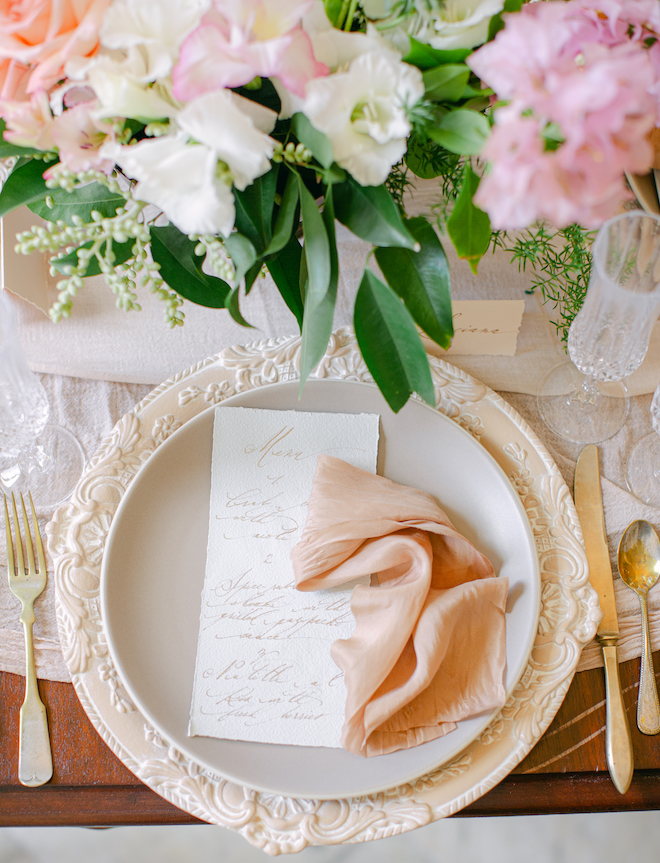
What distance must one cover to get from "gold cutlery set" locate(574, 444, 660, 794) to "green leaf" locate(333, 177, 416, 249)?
1.08 ft

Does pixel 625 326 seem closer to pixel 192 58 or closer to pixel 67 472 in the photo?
pixel 192 58

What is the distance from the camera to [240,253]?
1.35 ft

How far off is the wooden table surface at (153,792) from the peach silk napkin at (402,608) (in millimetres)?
90

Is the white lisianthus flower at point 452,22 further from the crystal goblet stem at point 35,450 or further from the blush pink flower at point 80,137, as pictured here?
the crystal goblet stem at point 35,450

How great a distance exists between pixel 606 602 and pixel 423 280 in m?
0.33

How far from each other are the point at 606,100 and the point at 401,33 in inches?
5.9

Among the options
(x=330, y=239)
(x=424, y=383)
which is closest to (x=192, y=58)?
(x=330, y=239)

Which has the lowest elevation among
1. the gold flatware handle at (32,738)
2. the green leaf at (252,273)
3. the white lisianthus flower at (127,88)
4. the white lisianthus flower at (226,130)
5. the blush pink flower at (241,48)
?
the gold flatware handle at (32,738)

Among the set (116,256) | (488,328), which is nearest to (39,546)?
(116,256)

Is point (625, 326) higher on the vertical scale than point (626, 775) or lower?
higher

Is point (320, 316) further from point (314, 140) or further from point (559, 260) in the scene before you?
point (559, 260)

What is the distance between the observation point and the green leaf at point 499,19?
381 millimetres

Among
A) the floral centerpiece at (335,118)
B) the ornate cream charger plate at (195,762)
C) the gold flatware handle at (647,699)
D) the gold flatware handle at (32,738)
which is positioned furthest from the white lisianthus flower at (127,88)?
the gold flatware handle at (647,699)

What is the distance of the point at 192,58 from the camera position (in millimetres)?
316
